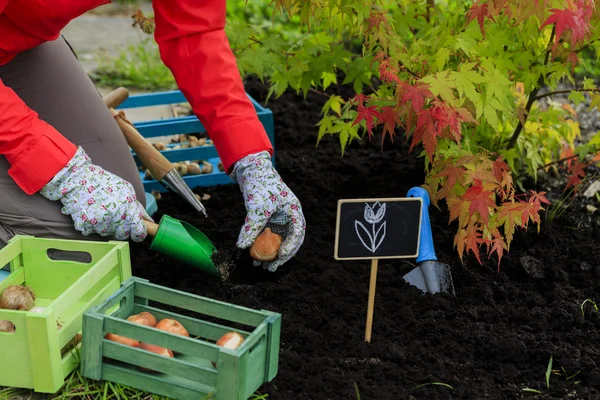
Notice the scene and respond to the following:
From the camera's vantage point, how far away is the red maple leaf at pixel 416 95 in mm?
2127

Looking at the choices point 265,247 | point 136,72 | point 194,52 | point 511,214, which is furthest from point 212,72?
point 136,72

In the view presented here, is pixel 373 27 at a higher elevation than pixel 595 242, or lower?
higher

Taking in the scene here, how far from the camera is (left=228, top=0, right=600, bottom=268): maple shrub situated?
217cm

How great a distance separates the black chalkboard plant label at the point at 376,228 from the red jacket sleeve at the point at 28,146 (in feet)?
2.82

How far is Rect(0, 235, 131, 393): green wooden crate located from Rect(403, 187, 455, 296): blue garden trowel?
0.89 meters

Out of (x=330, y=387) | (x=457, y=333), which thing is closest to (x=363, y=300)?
(x=457, y=333)

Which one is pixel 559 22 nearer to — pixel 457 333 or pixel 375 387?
pixel 457 333

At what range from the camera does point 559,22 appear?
206cm

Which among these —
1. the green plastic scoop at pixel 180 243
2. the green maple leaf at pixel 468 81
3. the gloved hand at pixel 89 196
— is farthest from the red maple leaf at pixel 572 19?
the gloved hand at pixel 89 196

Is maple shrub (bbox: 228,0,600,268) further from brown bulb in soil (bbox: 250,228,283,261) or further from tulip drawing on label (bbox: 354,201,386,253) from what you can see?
brown bulb in soil (bbox: 250,228,283,261)

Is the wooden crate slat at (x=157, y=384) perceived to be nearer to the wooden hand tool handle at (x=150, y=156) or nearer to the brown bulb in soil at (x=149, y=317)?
the brown bulb in soil at (x=149, y=317)

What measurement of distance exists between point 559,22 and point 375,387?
1066 millimetres

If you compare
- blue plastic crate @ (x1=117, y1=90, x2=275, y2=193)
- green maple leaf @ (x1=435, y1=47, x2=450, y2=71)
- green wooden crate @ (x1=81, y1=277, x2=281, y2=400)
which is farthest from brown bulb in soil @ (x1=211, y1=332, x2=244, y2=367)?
blue plastic crate @ (x1=117, y1=90, x2=275, y2=193)

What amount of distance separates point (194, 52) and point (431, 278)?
40.7 inches
